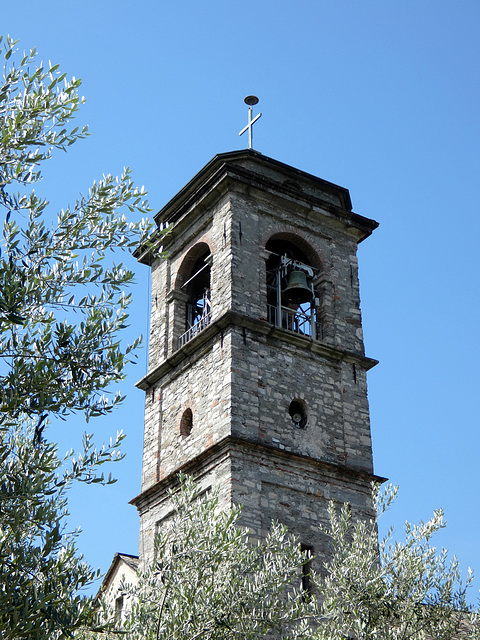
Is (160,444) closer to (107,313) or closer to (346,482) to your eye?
(346,482)

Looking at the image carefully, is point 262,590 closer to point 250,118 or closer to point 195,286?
point 195,286

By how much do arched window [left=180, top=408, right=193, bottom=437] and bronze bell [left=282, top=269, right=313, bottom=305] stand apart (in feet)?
9.18

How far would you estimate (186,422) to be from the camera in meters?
15.4

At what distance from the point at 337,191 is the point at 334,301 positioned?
255 centimetres

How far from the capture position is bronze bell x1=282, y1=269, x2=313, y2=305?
16.1 metres

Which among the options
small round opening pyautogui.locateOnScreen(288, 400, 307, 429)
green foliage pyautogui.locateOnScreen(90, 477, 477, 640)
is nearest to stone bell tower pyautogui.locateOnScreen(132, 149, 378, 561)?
small round opening pyautogui.locateOnScreen(288, 400, 307, 429)

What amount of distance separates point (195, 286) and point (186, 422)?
130 inches

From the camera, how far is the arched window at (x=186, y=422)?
15289mm

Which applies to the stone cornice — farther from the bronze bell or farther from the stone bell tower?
the bronze bell

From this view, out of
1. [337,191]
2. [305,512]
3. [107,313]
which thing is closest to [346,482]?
[305,512]

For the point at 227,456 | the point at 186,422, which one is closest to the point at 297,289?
the point at 186,422

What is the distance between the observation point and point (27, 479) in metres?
6.41

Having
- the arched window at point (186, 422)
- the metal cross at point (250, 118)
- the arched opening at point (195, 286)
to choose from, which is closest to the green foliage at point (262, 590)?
the arched window at point (186, 422)

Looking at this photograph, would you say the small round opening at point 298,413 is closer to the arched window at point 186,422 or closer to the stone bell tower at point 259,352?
the stone bell tower at point 259,352
